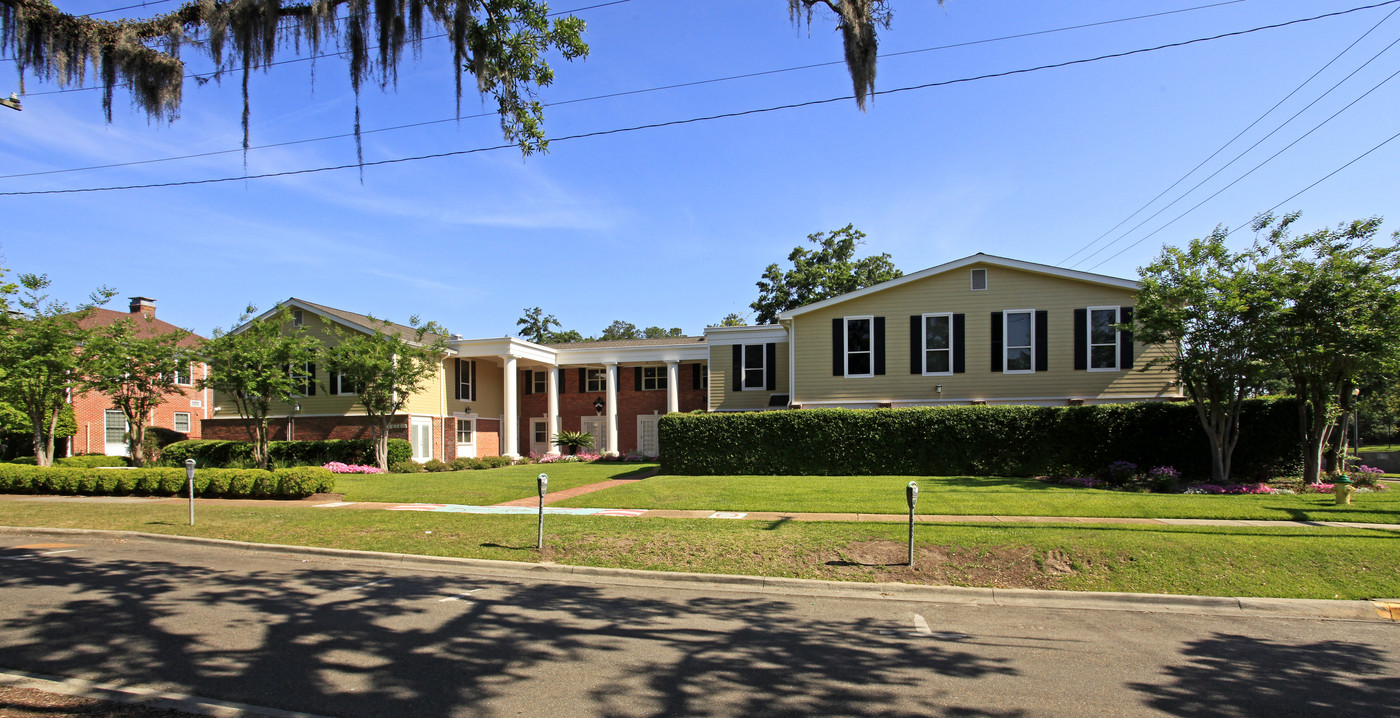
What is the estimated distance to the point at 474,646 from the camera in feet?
19.9

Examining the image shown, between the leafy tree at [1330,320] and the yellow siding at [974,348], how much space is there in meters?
5.54

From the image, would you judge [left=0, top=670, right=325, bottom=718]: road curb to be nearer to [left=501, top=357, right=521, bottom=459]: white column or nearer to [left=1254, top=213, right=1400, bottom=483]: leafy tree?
[left=1254, top=213, right=1400, bottom=483]: leafy tree

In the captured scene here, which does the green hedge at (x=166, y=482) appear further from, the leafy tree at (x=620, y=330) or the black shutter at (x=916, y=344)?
the leafy tree at (x=620, y=330)

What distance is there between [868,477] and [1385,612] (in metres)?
11.4

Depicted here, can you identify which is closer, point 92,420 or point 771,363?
point 771,363

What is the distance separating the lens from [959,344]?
75.0 ft

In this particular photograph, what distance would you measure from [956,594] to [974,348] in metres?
15.7

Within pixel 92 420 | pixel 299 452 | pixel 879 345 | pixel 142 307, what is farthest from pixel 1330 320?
pixel 142 307

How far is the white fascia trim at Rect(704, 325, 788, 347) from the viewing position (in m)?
26.9

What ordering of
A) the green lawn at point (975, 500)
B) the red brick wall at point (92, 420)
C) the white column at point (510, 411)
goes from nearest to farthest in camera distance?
the green lawn at point (975, 500) < the white column at point (510, 411) < the red brick wall at point (92, 420)

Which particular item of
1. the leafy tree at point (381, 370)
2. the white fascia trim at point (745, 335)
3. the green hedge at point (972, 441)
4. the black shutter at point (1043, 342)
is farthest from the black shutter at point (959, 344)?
the leafy tree at point (381, 370)

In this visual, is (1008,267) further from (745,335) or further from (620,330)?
(620,330)

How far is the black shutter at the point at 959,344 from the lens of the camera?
22812mm

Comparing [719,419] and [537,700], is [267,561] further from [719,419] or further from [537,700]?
[719,419]
